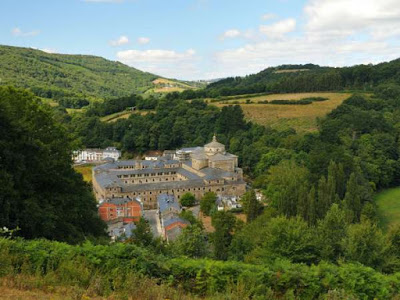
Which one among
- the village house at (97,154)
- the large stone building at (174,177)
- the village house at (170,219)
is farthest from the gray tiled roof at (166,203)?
the village house at (97,154)

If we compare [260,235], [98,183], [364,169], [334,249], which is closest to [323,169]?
[364,169]

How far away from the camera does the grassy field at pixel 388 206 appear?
39.4 m

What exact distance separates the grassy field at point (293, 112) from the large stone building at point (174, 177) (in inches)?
779

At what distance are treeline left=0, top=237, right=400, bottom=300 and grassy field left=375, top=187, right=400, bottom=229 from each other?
2972 centimetres

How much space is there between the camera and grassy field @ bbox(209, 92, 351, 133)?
2907 inches

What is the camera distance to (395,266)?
20969 millimetres

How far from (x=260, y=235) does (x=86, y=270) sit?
18.6 meters

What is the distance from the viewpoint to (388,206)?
145 feet

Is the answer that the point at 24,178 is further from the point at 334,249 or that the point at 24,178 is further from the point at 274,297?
the point at 334,249

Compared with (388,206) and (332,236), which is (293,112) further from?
(332,236)

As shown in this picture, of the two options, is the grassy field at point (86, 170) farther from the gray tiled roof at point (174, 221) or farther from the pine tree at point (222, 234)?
the pine tree at point (222, 234)

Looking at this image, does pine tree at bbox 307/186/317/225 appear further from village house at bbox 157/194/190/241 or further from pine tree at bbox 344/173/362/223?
village house at bbox 157/194/190/241

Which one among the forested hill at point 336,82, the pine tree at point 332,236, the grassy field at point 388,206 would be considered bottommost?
the grassy field at point 388,206

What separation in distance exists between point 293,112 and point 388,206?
3776cm
